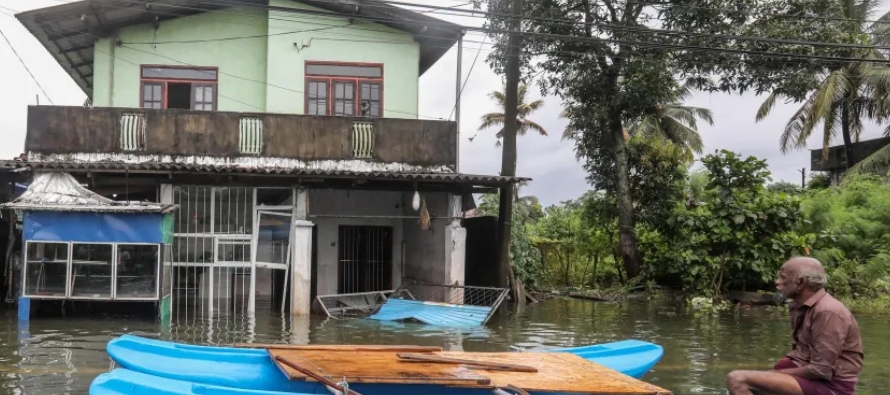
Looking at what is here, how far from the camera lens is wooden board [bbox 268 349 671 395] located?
6.14 metres

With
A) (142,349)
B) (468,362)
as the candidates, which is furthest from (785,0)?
(142,349)

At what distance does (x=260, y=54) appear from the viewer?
18.3m

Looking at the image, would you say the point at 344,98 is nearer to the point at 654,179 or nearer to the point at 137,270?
the point at 137,270

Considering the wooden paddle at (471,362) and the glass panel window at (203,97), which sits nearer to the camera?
the wooden paddle at (471,362)

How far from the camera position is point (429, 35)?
715 inches

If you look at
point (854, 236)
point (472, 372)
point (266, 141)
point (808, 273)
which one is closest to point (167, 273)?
point (266, 141)

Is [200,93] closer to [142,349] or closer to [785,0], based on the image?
[142,349]

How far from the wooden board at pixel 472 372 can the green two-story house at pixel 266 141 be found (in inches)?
308

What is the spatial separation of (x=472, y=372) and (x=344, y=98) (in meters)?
12.1

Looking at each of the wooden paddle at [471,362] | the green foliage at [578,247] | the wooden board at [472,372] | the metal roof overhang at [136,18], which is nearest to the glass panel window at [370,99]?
the metal roof overhang at [136,18]

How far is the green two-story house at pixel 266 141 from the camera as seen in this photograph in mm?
15492

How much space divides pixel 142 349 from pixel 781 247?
16.2 m

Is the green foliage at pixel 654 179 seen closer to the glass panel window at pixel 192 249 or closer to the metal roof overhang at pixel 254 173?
the metal roof overhang at pixel 254 173

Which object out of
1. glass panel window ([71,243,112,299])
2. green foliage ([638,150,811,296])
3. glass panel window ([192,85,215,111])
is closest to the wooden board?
glass panel window ([71,243,112,299])
